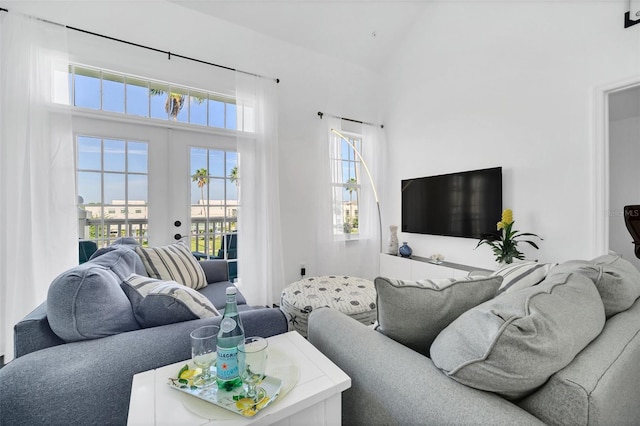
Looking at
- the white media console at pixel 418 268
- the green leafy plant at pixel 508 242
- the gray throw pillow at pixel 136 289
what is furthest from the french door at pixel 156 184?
the green leafy plant at pixel 508 242

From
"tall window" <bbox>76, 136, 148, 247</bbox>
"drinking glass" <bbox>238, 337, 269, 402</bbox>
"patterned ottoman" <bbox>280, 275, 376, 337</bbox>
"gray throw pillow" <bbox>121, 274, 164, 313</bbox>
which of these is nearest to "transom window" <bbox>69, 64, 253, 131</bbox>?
"tall window" <bbox>76, 136, 148, 247</bbox>

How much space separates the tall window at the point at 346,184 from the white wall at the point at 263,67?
0.31 meters

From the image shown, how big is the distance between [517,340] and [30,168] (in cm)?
325

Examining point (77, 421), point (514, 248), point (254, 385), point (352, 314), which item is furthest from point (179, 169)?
point (514, 248)

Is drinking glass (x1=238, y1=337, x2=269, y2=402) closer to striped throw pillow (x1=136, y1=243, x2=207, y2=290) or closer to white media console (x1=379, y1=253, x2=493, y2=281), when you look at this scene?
striped throw pillow (x1=136, y1=243, x2=207, y2=290)

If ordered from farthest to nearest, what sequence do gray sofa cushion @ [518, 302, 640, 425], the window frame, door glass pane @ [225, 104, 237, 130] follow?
the window frame, door glass pane @ [225, 104, 237, 130], gray sofa cushion @ [518, 302, 640, 425]

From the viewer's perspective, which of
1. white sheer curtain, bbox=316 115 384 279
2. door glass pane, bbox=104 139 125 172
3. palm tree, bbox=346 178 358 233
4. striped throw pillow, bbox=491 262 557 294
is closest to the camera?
striped throw pillow, bbox=491 262 557 294

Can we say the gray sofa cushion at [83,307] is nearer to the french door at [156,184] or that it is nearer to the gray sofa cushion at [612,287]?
the gray sofa cushion at [612,287]

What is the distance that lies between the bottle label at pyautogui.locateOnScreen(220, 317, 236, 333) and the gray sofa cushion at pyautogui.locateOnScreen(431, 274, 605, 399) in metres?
0.59

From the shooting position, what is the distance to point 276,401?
733 millimetres

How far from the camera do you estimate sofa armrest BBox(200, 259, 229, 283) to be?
260cm

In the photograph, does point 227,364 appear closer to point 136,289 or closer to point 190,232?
point 136,289

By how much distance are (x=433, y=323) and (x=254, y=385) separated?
596mm

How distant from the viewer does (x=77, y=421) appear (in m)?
0.84
